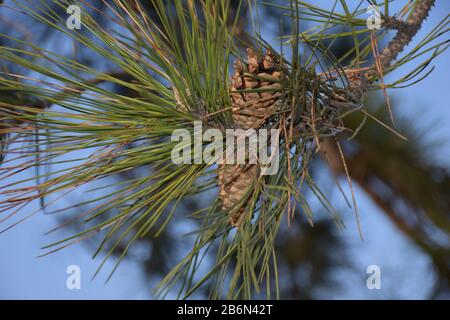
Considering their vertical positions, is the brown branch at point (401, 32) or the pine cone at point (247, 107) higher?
the brown branch at point (401, 32)

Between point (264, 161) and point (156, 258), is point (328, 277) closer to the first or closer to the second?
point (156, 258)

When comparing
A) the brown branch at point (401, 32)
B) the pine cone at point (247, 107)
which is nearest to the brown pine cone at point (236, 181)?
the pine cone at point (247, 107)

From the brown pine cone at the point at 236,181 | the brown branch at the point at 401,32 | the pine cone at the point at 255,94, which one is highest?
the brown branch at the point at 401,32

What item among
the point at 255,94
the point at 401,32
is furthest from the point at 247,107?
the point at 401,32

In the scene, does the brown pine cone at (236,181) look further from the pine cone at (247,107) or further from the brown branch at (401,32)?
the brown branch at (401,32)

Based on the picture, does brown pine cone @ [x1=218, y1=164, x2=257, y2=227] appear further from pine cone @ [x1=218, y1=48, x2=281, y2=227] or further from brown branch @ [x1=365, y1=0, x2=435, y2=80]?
brown branch @ [x1=365, y1=0, x2=435, y2=80]

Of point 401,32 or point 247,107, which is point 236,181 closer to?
point 247,107

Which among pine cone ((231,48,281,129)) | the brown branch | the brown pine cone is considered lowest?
the brown pine cone

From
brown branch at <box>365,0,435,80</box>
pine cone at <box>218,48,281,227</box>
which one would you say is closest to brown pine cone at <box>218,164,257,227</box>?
pine cone at <box>218,48,281,227</box>
